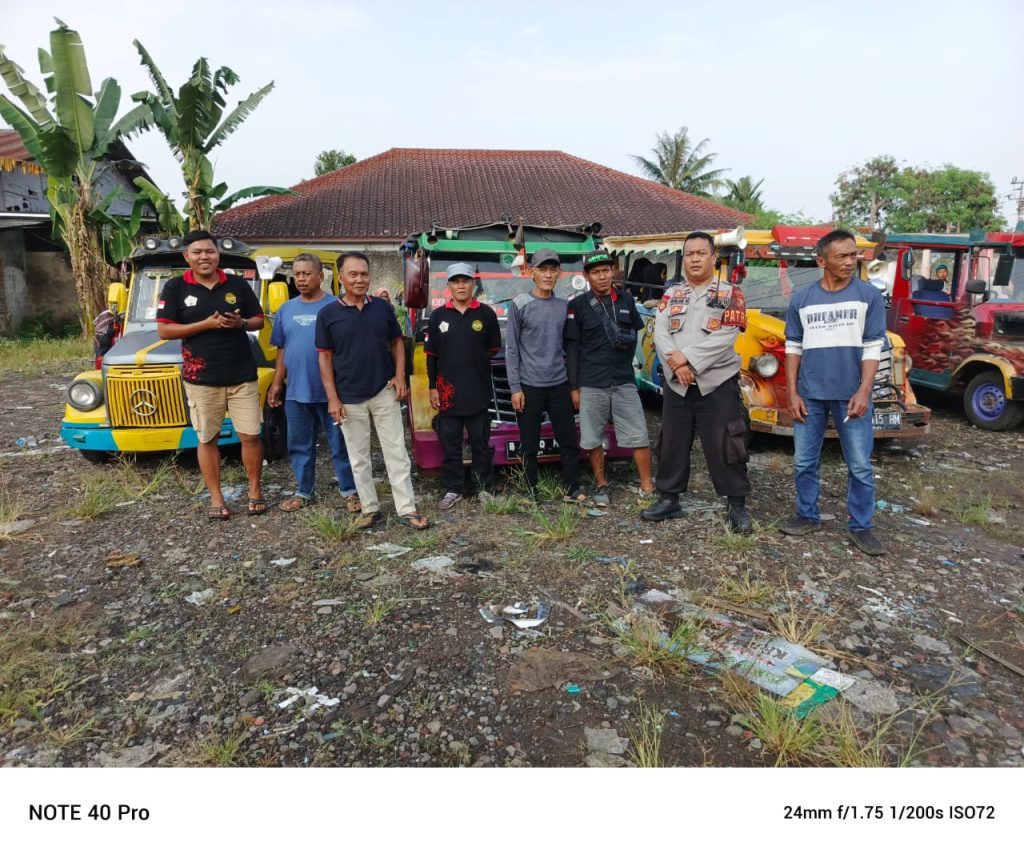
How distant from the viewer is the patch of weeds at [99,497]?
482 cm

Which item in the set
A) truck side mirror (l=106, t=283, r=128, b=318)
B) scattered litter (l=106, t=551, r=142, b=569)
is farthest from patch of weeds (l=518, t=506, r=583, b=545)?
truck side mirror (l=106, t=283, r=128, b=318)

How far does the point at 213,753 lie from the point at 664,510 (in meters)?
3.17

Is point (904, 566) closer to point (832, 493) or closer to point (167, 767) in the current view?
point (832, 493)

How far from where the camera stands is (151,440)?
5586 mm

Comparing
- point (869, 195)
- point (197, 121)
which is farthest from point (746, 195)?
point (197, 121)

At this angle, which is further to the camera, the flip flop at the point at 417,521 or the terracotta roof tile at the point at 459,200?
the terracotta roof tile at the point at 459,200

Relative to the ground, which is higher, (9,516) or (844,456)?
(844,456)

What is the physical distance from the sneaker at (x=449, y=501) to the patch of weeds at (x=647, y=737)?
2.46 meters

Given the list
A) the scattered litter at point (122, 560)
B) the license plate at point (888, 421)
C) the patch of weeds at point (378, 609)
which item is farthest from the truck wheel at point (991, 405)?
the scattered litter at point (122, 560)

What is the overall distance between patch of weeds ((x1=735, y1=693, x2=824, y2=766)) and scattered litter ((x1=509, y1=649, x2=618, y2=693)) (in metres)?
0.62

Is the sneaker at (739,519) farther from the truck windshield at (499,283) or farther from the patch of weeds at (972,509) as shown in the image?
the truck windshield at (499,283)

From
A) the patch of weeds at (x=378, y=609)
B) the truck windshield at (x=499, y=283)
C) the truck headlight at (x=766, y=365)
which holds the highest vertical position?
the truck windshield at (x=499, y=283)

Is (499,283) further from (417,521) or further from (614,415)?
(417,521)

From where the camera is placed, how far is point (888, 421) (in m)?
6.00
